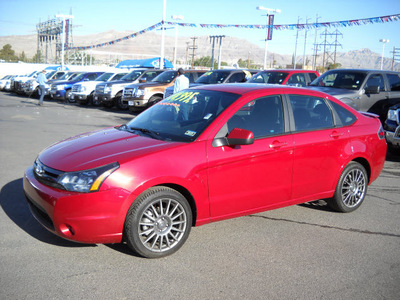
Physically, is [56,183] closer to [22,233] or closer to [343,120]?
[22,233]

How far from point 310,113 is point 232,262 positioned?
2253mm

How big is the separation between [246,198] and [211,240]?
Result: 1.95 ft

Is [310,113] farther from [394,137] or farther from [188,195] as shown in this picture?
[394,137]

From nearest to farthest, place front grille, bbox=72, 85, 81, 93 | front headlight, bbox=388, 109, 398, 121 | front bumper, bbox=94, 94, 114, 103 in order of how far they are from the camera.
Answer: front headlight, bbox=388, 109, 398, 121
front bumper, bbox=94, 94, 114, 103
front grille, bbox=72, 85, 81, 93

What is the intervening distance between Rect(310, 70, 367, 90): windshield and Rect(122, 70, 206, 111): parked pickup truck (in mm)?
6430

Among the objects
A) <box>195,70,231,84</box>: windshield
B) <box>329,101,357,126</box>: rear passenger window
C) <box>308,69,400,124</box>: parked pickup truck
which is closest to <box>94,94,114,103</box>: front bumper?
<box>195,70,231,84</box>: windshield

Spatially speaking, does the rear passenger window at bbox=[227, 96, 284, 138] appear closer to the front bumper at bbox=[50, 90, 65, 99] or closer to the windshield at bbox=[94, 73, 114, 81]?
the windshield at bbox=[94, 73, 114, 81]

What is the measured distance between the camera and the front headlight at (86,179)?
3.72m

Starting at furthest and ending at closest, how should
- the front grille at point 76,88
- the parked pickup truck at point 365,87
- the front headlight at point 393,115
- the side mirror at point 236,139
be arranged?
1. the front grille at point 76,88
2. the parked pickup truck at point 365,87
3. the front headlight at point 393,115
4. the side mirror at point 236,139

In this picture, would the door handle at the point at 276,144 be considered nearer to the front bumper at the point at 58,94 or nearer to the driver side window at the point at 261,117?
the driver side window at the point at 261,117

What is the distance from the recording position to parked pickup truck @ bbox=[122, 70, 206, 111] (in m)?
16.5

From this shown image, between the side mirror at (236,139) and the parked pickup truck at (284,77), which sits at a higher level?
the parked pickup truck at (284,77)

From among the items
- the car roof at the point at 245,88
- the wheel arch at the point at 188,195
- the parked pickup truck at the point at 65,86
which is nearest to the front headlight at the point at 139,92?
the parked pickup truck at the point at 65,86

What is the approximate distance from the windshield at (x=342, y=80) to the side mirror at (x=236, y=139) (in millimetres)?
8241
